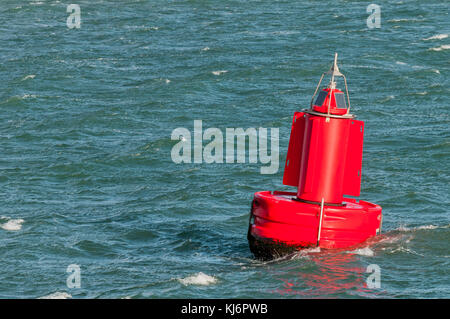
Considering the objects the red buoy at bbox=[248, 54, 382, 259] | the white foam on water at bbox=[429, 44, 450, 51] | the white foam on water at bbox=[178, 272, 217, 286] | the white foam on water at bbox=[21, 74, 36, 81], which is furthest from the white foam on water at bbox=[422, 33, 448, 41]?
the white foam on water at bbox=[178, 272, 217, 286]

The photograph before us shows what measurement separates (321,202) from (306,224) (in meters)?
0.53

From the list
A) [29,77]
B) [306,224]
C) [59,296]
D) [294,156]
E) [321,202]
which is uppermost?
[294,156]

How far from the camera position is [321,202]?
60.1ft

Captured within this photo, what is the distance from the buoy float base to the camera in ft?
59.8

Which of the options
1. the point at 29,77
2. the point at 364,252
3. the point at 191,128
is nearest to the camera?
the point at 364,252

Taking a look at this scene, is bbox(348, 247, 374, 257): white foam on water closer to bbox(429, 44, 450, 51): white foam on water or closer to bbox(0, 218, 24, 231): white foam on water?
bbox(0, 218, 24, 231): white foam on water

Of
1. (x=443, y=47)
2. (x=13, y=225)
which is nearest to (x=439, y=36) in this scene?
(x=443, y=47)

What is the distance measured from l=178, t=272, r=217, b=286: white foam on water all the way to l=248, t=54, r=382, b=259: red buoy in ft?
4.71

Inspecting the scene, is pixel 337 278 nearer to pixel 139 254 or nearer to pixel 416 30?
pixel 139 254

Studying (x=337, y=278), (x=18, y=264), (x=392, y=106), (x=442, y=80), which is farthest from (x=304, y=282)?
(x=442, y=80)

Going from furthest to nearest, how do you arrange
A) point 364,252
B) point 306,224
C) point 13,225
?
point 13,225, point 364,252, point 306,224

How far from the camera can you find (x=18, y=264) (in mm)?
20094

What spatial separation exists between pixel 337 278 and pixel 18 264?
22.7 feet

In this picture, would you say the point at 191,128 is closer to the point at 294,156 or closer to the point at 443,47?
the point at 294,156
